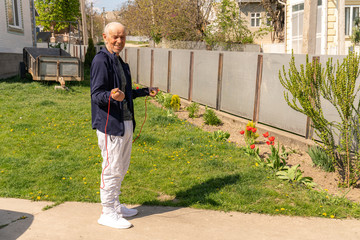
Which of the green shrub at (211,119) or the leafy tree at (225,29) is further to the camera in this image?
the leafy tree at (225,29)

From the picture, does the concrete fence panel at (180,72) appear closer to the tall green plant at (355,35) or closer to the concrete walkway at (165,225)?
the concrete walkway at (165,225)

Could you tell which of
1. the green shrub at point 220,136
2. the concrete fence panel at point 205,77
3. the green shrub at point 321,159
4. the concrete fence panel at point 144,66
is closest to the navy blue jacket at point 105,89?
the green shrub at point 321,159

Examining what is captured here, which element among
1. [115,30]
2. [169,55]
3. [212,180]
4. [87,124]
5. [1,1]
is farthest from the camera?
[1,1]

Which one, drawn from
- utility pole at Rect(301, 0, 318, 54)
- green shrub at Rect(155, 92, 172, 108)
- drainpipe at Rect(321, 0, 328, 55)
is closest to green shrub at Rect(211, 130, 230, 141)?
utility pole at Rect(301, 0, 318, 54)

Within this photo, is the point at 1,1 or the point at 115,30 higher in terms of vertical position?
the point at 1,1

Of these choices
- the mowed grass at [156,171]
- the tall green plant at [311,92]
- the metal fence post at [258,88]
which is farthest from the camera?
the metal fence post at [258,88]

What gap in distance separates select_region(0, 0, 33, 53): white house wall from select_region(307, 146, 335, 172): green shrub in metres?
14.8

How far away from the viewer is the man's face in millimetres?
4051

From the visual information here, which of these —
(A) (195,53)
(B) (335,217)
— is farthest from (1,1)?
(B) (335,217)

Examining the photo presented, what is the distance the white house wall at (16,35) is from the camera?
1780 centimetres

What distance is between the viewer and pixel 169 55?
1443 centimetres

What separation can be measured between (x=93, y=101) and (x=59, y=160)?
321 cm

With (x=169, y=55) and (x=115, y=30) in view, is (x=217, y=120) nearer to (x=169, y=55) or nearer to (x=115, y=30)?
(x=169, y=55)

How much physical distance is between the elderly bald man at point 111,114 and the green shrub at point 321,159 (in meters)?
3.43
